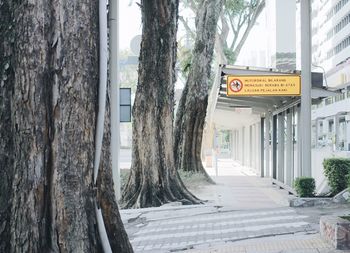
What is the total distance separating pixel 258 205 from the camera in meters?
13.9

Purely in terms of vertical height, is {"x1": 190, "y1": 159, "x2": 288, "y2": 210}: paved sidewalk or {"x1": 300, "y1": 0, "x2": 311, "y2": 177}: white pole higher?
{"x1": 300, "y1": 0, "x2": 311, "y2": 177}: white pole

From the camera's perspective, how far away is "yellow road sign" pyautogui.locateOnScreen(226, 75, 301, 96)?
1438 cm

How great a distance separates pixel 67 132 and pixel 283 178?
1454 cm

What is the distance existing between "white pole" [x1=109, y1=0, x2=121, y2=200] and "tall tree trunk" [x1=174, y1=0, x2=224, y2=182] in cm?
810

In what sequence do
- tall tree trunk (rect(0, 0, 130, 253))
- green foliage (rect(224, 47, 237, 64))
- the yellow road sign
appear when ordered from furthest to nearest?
green foliage (rect(224, 47, 237, 64)) → the yellow road sign → tall tree trunk (rect(0, 0, 130, 253))

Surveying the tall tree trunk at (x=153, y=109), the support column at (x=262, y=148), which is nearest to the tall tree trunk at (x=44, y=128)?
→ the tall tree trunk at (x=153, y=109)

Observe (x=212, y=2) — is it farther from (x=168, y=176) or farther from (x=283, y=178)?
(x=168, y=176)

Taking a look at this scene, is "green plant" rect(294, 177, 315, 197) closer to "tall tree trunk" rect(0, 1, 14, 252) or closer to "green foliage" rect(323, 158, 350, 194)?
"green foliage" rect(323, 158, 350, 194)

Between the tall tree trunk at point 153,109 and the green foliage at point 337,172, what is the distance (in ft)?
11.1

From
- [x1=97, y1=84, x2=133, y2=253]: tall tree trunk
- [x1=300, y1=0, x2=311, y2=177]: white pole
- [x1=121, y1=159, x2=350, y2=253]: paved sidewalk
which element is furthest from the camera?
[x1=300, y1=0, x2=311, y2=177]: white pole

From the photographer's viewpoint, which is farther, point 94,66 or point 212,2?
point 212,2

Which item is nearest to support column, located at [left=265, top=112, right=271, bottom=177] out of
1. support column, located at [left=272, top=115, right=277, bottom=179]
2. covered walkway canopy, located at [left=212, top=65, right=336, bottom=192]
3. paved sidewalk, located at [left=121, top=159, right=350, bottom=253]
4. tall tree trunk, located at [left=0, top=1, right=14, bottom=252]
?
covered walkway canopy, located at [left=212, top=65, right=336, bottom=192]

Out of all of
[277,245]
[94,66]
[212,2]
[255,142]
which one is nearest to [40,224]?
[94,66]

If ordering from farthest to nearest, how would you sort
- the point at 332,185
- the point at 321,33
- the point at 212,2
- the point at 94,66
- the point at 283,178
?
the point at 321,33, the point at 212,2, the point at 283,178, the point at 332,185, the point at 94,66
